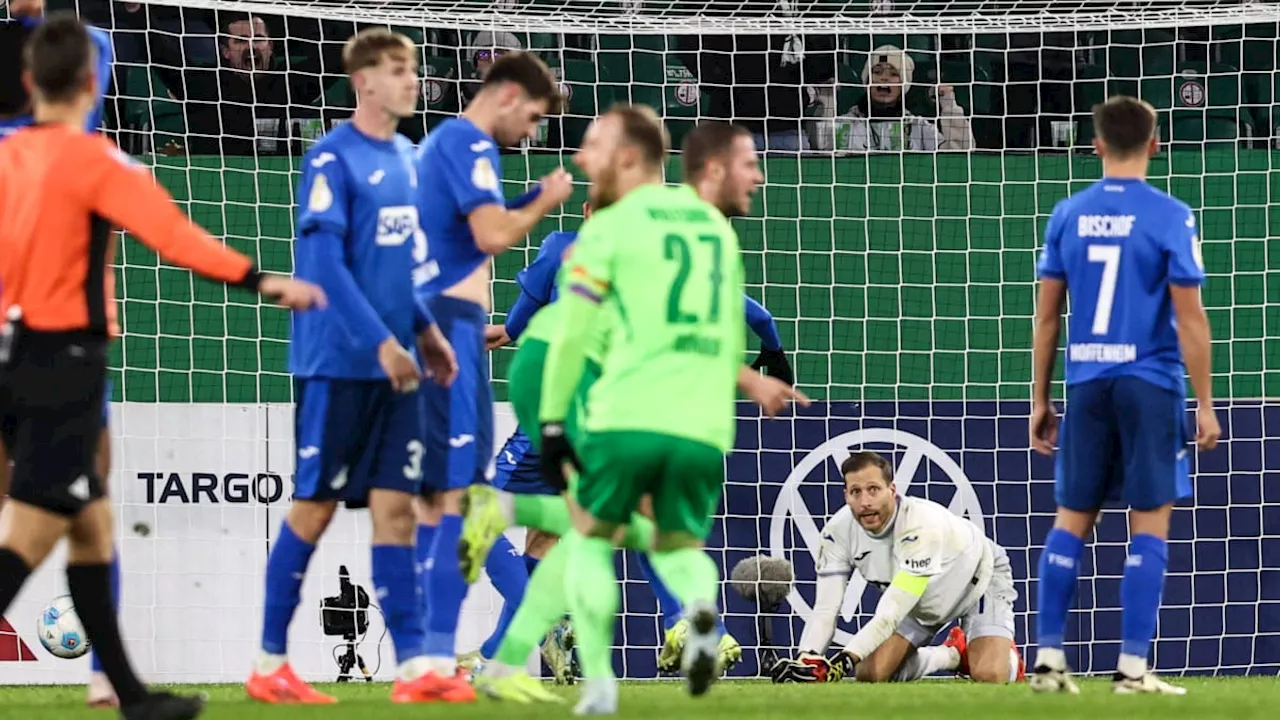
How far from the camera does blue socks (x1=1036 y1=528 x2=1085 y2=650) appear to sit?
7074 mm

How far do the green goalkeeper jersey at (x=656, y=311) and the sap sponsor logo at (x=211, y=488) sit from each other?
580 cm

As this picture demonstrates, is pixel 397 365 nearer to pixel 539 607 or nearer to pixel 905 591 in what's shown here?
pixel 539 607

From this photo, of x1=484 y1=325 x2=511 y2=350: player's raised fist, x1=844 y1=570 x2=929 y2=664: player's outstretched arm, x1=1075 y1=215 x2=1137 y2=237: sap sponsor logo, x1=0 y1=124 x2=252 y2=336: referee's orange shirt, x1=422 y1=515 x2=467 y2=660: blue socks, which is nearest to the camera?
x1=0 y1=124 x2=252 y2=336: referee's orange shirt

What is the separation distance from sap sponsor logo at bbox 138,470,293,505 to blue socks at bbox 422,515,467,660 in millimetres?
4572

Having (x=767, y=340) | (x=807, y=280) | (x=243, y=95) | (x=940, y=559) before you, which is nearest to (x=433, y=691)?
(x=767, y=340)

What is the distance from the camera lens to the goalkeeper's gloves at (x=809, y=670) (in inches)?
373

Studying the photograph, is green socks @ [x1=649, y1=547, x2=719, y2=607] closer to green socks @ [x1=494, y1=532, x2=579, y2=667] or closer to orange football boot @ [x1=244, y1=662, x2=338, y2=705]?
green socks @ [x1=494, y1=532, x2=579, y2=667]

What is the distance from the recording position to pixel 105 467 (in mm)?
5688

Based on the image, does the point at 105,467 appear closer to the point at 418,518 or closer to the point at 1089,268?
the point at 418,518

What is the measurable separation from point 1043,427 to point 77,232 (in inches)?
144

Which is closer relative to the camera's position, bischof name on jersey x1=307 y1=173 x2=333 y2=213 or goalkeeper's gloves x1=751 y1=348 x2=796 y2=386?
bischof name on jersey x1=307 y1=173 x2=333 y2=213

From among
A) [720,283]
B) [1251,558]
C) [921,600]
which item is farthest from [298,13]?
[1251,558]

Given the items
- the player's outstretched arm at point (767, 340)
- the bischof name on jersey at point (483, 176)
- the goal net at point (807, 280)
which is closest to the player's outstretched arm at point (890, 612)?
the goal net at point (807, 280)

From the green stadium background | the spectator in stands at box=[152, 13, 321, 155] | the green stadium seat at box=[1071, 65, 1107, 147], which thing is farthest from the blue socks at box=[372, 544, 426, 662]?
the green stadium seat at box=[1071, 65, 1107, 147]
